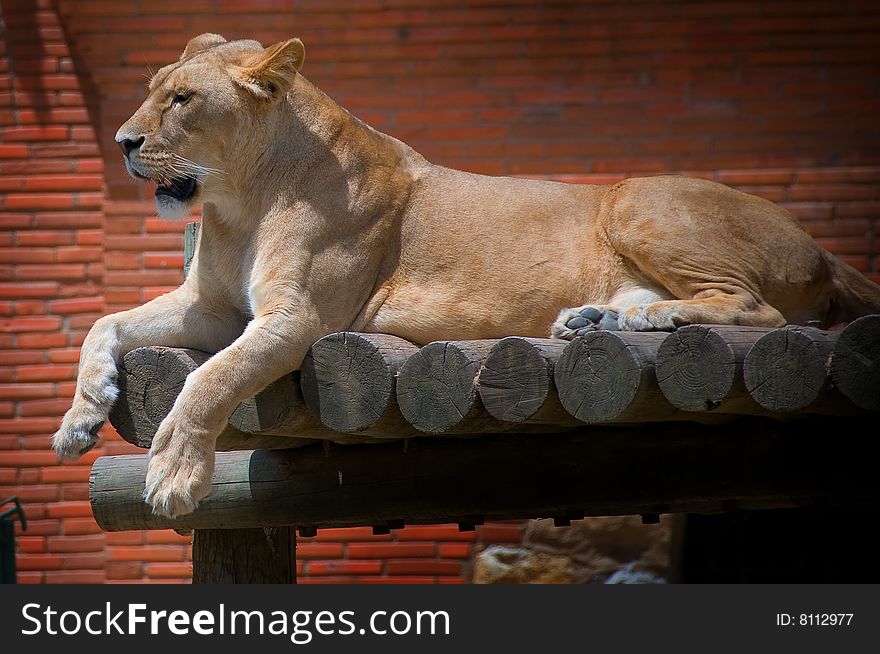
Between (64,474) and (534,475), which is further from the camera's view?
(64,474)

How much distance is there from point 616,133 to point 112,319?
12.3 ft

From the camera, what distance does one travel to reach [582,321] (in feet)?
11.7

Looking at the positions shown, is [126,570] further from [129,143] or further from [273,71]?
[273,71]

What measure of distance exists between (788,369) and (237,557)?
6.97ft

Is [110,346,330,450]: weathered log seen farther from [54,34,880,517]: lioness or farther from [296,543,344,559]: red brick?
[296,543,344,559]: red brick

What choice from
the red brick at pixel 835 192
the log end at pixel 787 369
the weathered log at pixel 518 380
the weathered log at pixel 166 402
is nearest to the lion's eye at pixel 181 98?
the weathered log at pixel 166 402

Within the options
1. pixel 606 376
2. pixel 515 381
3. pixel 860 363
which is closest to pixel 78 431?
pixel 515 381

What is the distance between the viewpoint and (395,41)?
6.63m

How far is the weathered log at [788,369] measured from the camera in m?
2.86

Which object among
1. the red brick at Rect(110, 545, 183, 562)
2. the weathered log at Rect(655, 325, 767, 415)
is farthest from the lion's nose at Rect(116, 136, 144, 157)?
the red brick at Rect(110, 545, 183, 562)

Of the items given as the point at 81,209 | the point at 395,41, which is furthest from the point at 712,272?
the point at 81,209

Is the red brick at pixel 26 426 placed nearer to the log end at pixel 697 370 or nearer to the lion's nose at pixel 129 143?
the lion's nose at pixel 129 143

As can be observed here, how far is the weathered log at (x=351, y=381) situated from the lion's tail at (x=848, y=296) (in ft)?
5.70

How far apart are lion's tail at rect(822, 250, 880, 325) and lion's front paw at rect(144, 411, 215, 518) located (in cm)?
230
